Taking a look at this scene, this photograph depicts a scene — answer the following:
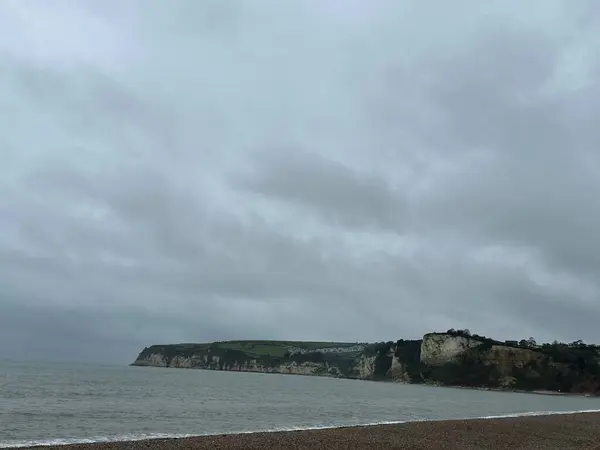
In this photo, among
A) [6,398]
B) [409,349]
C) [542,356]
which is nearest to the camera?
[6,398]

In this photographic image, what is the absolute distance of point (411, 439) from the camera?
2672 centimetres

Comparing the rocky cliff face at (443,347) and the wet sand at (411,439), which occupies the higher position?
the rocky cliff face at (443,347)

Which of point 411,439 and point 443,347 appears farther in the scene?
point 443,347

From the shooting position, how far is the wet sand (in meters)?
22.3

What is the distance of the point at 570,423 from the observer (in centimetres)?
3997

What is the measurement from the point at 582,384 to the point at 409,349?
2208 inches

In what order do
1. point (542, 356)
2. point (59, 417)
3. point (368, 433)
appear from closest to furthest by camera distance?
point (368, 433) < point (59, 417) < point (542, 356)

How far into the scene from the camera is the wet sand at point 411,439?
22.3 metres

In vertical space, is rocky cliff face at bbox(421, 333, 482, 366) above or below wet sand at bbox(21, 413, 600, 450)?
above

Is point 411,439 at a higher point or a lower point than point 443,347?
lower

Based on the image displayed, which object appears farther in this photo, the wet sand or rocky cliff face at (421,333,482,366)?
rocky cliff face at (421,333,482,366)

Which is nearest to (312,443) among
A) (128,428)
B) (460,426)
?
(128,428)

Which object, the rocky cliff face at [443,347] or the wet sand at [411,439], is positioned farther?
the rocky cliff face at [443,347]

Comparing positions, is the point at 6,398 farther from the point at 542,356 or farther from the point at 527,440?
the point at 542,356
